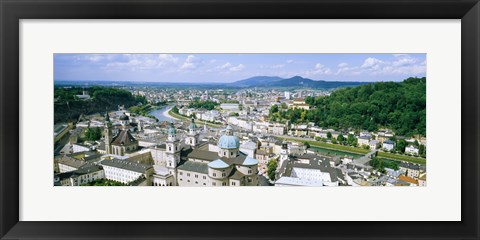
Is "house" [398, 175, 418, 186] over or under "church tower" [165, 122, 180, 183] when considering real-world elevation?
under

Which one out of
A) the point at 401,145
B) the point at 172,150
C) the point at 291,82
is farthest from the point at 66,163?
the point at 401,145

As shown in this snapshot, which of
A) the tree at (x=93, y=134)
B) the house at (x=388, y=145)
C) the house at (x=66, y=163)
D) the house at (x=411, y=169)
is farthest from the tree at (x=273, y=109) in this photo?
the house at (x=66, y=163)

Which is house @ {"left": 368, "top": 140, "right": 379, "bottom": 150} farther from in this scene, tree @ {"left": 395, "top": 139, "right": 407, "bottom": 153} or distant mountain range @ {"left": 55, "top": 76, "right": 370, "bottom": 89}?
distant mountain range @ {"left": 55, "top": 76, "right": 370, "bottom": 89}

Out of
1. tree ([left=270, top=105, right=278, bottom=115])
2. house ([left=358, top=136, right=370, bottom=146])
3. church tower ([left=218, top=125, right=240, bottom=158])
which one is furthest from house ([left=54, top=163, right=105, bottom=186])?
house ([left=358, top=136, right=370, bottom=146])
